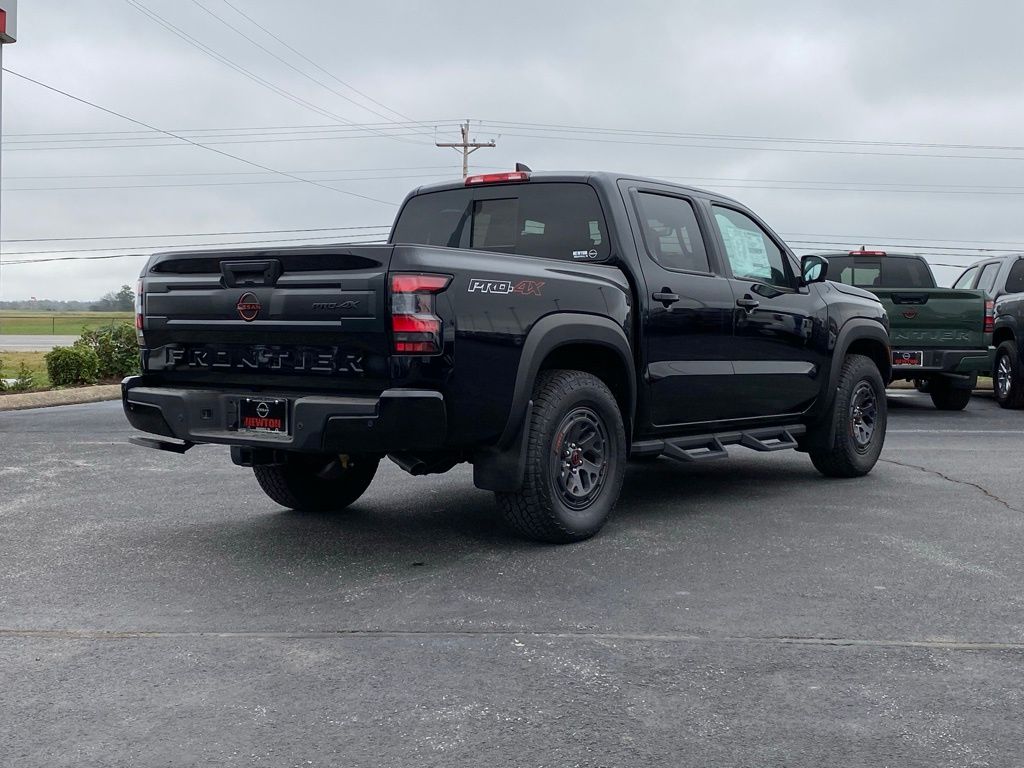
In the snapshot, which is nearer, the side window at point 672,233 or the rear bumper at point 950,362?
the side window at point 672,233

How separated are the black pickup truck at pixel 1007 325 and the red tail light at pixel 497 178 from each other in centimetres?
902

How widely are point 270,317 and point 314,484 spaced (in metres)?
1.82

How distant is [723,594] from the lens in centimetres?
512

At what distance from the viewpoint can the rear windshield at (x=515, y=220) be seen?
674 centimetres

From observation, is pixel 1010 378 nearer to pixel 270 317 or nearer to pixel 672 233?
pixel 672 233

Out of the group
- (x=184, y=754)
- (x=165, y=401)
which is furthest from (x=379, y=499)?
(x=184, y=754)

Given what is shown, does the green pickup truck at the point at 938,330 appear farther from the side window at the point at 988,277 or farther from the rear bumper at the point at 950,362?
the side window at the point at 988,277

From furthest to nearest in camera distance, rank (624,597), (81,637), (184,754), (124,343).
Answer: (124,343) < (624,597) < (81,637) < (184,754)

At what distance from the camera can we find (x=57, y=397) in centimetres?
1627

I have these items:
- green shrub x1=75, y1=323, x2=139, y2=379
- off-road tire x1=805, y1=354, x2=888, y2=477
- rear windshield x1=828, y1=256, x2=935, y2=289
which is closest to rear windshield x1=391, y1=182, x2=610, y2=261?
off-road tire x1=805, y1=354, x2=888, y2=477

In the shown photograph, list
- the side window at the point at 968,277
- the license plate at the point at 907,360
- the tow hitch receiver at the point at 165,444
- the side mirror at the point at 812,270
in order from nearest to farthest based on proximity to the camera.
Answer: the tow hitch receiver at the point at 165,444 → the side mirror at the point at 812,270 → the license plate at the point at 907,360 → the side window at the point at 968,277

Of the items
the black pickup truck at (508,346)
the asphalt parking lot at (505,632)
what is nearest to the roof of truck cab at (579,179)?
the black pickup truck at (508,346)

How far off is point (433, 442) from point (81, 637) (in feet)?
5.62

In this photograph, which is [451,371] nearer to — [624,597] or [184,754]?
[624,597]
